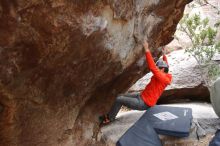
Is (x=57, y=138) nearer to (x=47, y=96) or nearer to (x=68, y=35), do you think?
(x=47, y=96)

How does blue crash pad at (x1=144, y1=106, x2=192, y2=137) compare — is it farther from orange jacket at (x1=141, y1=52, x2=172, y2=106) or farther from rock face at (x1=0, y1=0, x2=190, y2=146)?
rock face at (x1=0, y1=0, x2=190, y2=146)

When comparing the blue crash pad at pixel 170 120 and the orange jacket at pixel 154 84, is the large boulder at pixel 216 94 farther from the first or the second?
the orange jacket at pixel 154 84

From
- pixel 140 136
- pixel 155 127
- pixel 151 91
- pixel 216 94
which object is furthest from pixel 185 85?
pixel 140 136

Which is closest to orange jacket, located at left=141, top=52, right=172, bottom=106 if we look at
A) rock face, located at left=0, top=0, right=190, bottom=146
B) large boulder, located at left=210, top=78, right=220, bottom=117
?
rock face, located at left=0, top=0, right=190, bottom=146

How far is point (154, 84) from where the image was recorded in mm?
8531

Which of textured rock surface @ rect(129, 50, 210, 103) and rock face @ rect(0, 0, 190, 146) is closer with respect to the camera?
rock face @ rect(0, 0, 190, 146)

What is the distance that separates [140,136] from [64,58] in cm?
274

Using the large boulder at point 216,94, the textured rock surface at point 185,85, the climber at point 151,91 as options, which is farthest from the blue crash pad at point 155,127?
the textured rock surface at point 185,85

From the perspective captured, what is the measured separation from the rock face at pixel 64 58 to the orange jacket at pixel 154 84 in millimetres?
544

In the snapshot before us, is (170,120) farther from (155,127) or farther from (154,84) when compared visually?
(154,84)

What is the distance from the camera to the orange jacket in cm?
811

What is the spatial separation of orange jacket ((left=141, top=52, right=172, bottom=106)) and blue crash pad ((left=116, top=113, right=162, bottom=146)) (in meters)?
0.60

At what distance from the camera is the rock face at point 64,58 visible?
5.68 m

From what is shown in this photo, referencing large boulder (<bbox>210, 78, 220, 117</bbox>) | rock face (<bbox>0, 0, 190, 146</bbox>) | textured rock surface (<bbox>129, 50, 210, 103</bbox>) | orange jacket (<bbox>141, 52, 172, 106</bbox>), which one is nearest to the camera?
rock face (<bbox>0, 0, 190, 146</bbox>)
